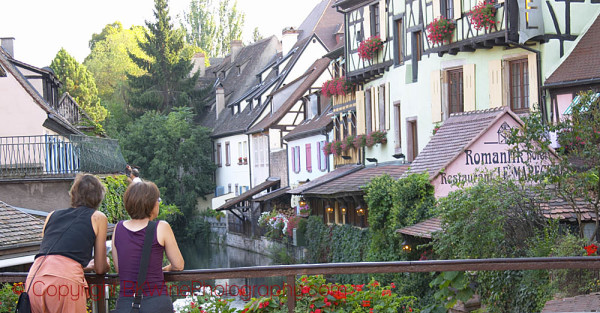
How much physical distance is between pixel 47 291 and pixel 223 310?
6.46ft

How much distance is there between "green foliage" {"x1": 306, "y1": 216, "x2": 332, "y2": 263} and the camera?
30016mm

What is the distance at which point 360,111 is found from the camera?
2900 cm

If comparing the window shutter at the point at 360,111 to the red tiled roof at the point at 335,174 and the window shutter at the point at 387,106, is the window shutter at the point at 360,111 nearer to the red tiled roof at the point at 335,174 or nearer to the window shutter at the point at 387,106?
the red tiled roof at the point at 335,174

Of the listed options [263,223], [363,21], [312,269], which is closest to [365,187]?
[363,21]

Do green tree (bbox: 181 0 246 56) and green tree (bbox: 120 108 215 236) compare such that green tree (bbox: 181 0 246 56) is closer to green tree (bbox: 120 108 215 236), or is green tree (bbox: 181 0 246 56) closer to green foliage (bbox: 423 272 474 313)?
green tree (bbox: 120 108 215 236)

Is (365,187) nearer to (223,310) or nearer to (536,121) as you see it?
(536,121)

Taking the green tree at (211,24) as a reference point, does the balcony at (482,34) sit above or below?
below

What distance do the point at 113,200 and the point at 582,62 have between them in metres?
11.1

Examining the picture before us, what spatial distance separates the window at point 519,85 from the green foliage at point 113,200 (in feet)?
32.3

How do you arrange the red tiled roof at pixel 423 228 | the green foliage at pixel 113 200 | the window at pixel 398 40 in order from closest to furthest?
the green foliage at pixel 113 200 < the red tiled roof at pixel 423 228 < the window at pixel 398 40

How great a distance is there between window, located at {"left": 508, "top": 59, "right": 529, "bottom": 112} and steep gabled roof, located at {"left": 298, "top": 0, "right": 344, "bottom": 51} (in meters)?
24.1

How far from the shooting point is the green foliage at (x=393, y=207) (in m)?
20.3

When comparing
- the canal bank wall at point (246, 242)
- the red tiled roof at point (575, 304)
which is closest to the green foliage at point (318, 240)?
the canal bank wall at point (246, 242)

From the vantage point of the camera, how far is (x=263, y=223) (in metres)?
37.5
